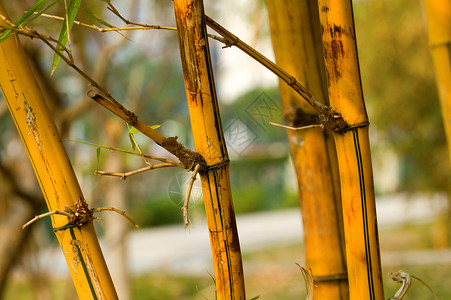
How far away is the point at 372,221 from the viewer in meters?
0.38

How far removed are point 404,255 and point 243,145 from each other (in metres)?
4.27

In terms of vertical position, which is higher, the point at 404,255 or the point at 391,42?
the point at 391,42

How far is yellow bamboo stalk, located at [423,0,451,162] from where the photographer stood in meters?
0.66

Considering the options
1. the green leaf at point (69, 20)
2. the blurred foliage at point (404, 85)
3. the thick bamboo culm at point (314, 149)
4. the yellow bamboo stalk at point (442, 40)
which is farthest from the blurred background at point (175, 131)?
the green leaf at point (69, 20)

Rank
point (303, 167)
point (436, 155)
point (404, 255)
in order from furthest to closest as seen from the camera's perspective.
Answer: point (404, 255) < point (436, 155) < point (303, 167)

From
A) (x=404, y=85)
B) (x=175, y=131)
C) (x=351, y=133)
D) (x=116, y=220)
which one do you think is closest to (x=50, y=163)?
(x=351, y=133)

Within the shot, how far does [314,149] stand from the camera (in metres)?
0.51

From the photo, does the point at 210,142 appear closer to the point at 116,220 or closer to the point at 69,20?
the point at 69,20

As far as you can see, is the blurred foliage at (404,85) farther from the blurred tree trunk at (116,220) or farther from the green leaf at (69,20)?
the green leaf at (69,20)

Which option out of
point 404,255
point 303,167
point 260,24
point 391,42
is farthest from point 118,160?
point 404,255

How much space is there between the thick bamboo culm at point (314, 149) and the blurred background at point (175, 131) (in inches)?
32.1

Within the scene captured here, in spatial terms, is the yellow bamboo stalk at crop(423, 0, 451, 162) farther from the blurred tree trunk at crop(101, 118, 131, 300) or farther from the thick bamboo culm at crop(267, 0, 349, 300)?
the blurred tree trunk at crop(101, 118, 131, 300)

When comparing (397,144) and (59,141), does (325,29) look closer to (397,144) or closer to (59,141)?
(59,141)

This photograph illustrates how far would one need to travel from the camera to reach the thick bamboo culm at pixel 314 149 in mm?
508
